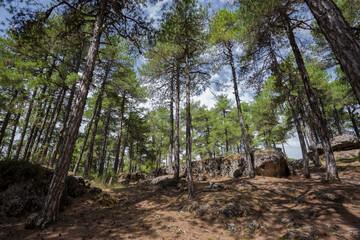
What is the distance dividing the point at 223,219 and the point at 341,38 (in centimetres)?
547

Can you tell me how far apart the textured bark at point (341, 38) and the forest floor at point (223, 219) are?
3409 millimetres

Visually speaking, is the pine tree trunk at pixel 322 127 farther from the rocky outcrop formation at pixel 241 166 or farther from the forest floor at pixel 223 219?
the rocky outcrop formation at pixel 241 166

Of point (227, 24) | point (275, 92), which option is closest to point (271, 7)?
point (227, 24)

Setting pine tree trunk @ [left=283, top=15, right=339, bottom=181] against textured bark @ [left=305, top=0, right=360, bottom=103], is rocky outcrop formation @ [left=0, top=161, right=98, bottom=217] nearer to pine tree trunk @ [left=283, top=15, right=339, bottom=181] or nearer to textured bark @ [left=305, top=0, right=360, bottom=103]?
textured bark @ [left=305, top=0, right=360, bottom=103]

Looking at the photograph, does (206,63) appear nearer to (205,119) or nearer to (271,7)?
(271,7)

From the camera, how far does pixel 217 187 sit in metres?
7.85

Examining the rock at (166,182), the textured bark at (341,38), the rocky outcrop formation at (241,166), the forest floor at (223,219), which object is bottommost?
the forest floor at (223,219)

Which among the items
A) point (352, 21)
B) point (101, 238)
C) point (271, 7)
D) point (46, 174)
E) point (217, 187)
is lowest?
point (101, 238)

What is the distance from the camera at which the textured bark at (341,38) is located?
2.52 meters

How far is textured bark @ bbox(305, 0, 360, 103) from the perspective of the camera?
2521 mm

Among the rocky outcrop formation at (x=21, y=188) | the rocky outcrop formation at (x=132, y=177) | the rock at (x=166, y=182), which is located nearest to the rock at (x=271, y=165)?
the rock at (x=166, y=182)

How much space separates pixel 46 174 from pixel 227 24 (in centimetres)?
1516

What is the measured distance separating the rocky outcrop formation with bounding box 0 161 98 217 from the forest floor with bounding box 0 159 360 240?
0.46 metres

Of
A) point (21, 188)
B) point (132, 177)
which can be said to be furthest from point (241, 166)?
point (21, 188)
